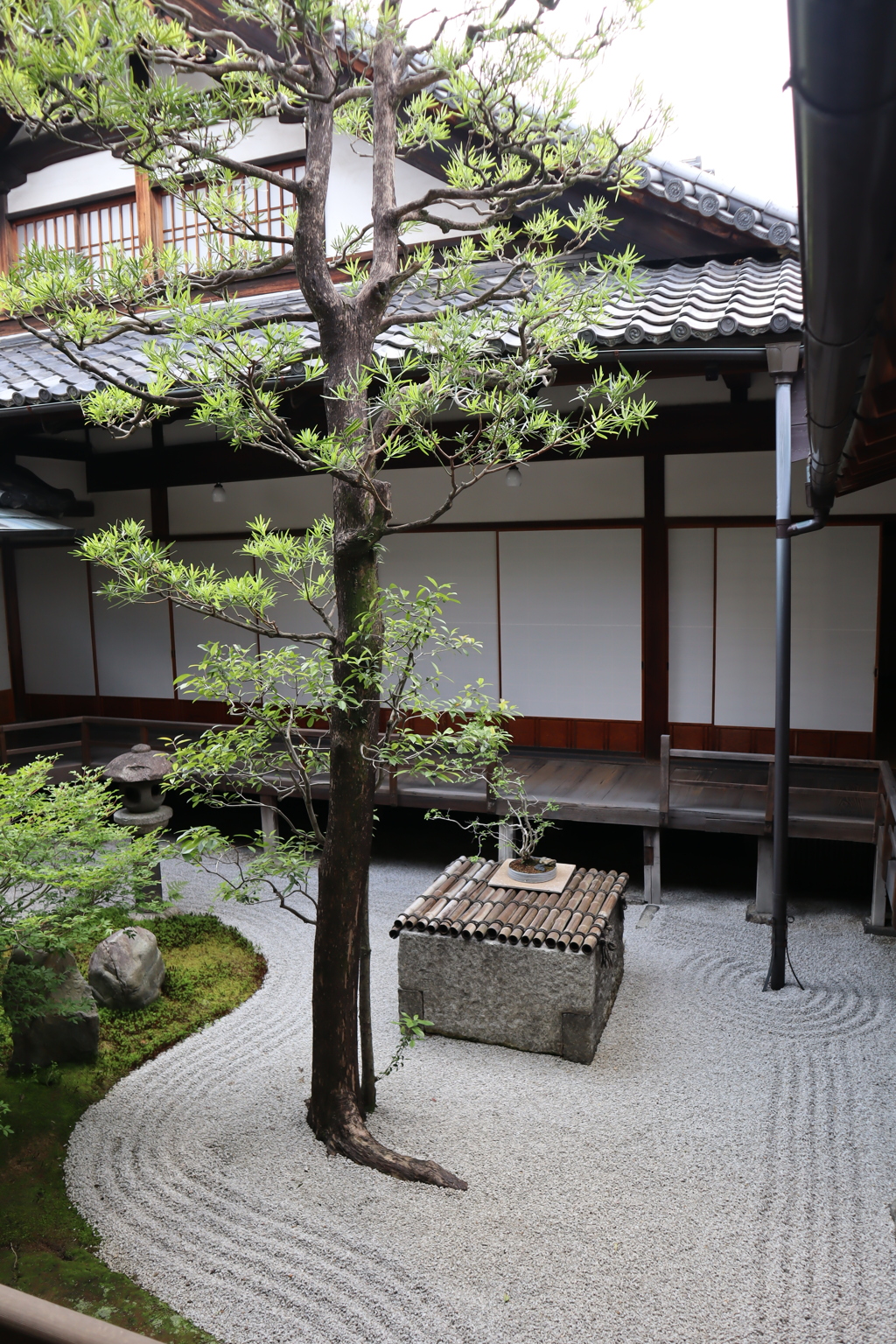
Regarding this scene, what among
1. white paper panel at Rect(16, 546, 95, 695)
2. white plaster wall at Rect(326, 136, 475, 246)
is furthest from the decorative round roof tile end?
white paper panel at Rect(16, 546, 95, 695)

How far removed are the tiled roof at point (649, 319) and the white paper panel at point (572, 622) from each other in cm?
221

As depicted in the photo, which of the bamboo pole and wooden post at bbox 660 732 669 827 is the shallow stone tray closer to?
the bamboo pole

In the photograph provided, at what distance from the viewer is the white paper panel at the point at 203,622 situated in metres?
10.1

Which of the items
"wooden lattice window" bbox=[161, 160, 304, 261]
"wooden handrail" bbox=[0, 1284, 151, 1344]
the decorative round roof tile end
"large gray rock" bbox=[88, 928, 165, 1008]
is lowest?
"large gray rock" bbox=[88, 928, 165, 1008]

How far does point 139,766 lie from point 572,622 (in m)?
4.11

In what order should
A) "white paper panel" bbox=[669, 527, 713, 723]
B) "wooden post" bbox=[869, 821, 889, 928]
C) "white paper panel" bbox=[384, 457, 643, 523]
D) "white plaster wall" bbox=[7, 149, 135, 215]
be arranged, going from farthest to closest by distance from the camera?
"white plaster wall" bbox=[7, 149, 135, 215]
"white paper panel" bbox=[384, 457, 643, 523]
"white paper panel" bbox=[669, 527, 713, 723]
"wooden post" bbox=[869, 821, 889, 928]

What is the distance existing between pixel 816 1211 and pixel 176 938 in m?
4.79

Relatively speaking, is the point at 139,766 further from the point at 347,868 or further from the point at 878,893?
the point at 878,893

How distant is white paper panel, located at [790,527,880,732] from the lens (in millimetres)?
7672

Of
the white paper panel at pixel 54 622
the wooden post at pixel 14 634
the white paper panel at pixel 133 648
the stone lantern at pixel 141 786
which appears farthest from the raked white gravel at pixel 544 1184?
the wooden post at pixel 14 634

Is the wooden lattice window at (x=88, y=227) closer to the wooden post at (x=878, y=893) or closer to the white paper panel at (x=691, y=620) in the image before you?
the white paper panel at (x=691, y=620)

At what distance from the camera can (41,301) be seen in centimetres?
343

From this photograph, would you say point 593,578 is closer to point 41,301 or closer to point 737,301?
point 737,301

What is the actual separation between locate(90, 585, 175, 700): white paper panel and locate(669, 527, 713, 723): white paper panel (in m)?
5.64
